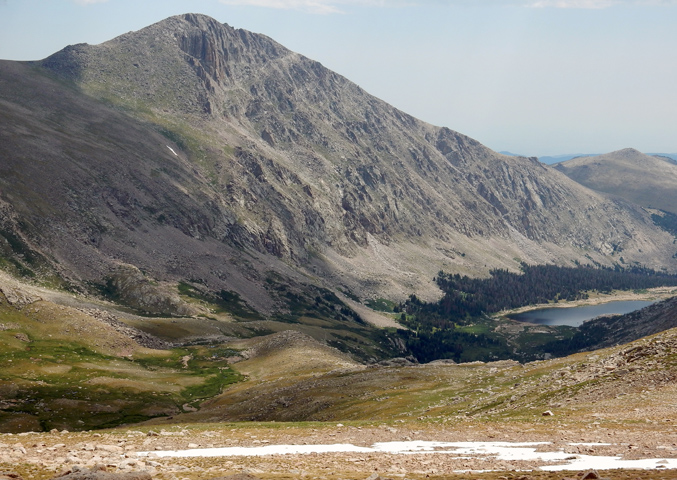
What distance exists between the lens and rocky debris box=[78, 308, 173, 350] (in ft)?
550

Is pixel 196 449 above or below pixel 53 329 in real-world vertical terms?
above

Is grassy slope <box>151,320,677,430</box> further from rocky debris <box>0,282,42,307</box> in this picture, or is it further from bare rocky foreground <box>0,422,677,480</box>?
rocky debris <box>0,282,42,307</box>

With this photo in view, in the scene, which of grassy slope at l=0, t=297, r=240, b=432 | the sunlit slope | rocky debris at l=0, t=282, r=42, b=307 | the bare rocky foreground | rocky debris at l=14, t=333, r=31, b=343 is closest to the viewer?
the bare rocky foreground

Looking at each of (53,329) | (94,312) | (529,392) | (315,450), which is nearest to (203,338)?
(94,312)

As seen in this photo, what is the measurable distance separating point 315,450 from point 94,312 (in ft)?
519

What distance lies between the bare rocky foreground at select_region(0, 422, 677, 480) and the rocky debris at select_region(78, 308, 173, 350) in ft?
427

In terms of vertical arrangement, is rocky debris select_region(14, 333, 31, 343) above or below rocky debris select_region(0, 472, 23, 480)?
below

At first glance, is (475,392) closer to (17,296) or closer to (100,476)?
(100,476)

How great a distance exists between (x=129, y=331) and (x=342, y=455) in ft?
499

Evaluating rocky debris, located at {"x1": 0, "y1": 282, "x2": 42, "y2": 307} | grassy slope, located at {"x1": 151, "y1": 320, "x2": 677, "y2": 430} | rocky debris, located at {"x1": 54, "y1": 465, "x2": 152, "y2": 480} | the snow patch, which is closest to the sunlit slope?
grassy slope, located at {"x1": 151, "y1": 320, "x2": 677, "y2": 430}

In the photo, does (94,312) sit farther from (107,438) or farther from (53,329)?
(107,438)

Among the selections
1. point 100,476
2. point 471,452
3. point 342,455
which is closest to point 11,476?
point 100,476

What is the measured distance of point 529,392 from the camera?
5847 centimetres

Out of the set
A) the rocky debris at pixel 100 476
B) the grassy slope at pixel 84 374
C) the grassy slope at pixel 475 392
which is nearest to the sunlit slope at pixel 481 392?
the grassy slope at pixel 475 392
